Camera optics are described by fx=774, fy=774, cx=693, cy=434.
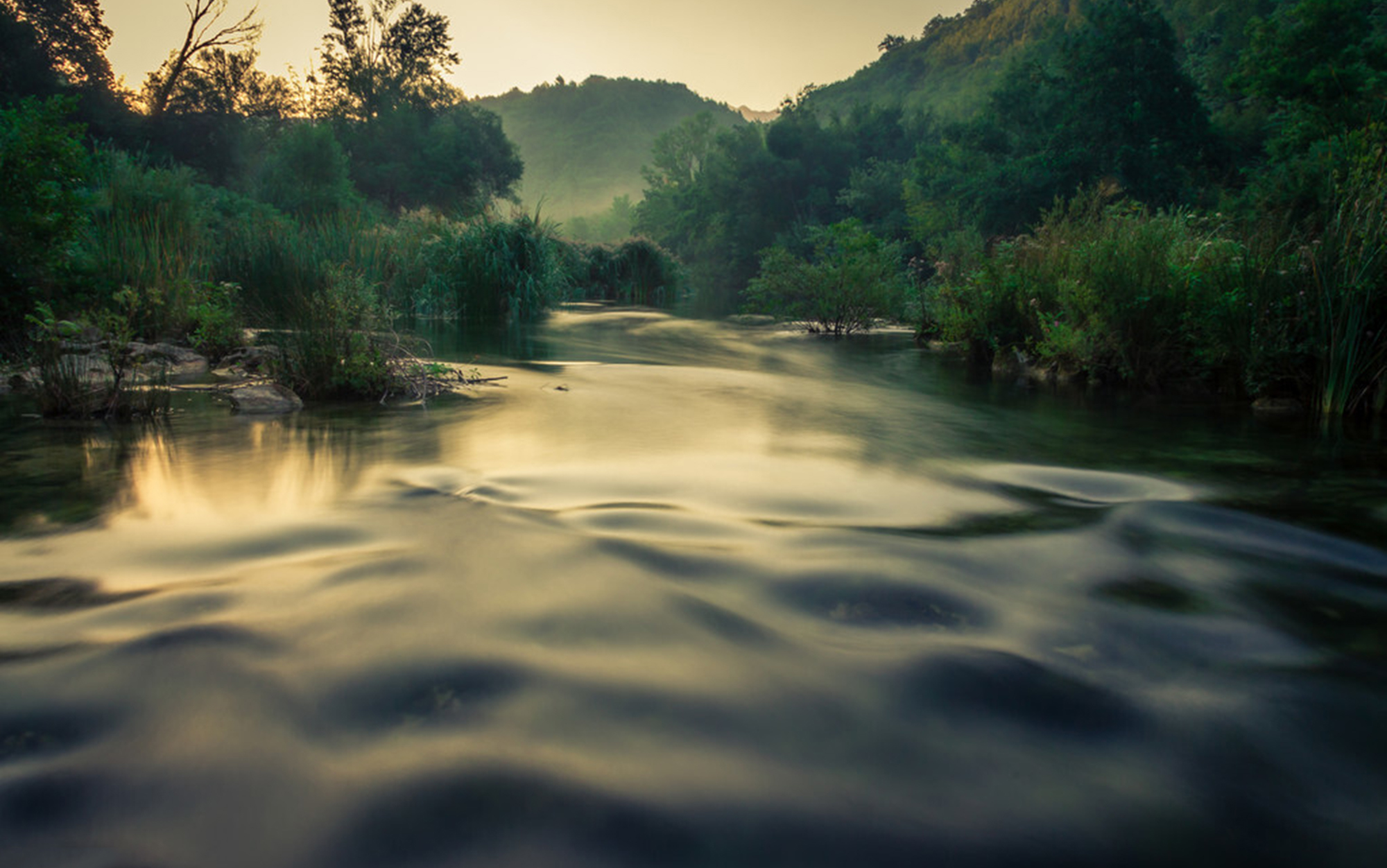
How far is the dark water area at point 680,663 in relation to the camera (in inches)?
65.1

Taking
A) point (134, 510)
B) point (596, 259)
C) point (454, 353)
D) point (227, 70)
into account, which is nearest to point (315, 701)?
point (134, 510)

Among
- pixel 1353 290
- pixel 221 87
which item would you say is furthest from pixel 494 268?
pixel 221 87

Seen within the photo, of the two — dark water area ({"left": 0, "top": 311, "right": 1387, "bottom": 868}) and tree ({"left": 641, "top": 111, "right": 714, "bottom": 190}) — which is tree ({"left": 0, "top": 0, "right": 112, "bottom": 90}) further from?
tree ({"left": 641, "top": 111, "right": 714, "bottom": 190})

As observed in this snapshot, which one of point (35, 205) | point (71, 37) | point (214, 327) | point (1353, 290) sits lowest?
point (214, 327)

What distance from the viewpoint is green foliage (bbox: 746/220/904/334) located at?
16938 millimetres

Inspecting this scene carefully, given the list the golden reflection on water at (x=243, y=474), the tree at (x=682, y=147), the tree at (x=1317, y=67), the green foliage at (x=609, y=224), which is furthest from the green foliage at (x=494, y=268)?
the green foliage at (x=609, y=224)

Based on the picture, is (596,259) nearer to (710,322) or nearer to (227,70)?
(710,322)

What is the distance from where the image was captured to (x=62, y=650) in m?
2.31

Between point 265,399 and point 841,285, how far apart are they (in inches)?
506

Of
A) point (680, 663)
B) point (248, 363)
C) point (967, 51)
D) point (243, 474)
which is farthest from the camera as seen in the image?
point (967, 51)

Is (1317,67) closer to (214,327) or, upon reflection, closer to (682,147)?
(214,327)

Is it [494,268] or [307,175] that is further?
[307,175]

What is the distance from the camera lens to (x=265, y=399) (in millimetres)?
6504

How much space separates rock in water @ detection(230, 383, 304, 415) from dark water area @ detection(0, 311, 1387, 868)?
148 centimetres
